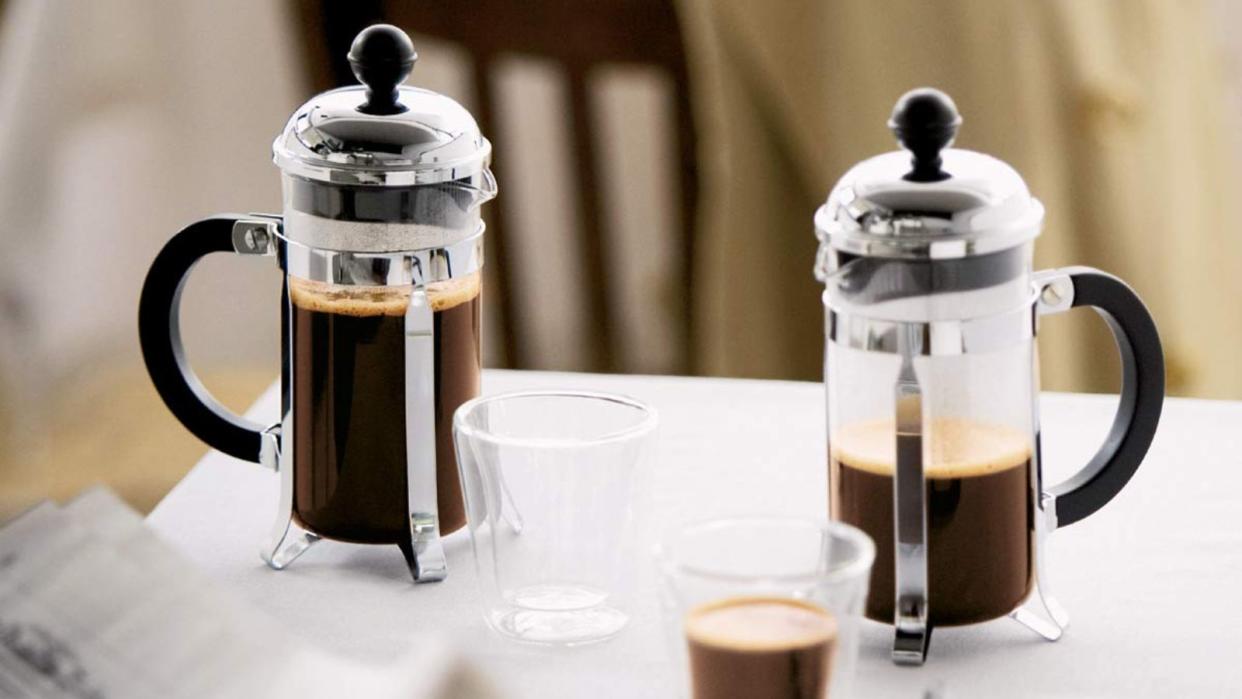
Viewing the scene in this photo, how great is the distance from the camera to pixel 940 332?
0.66m

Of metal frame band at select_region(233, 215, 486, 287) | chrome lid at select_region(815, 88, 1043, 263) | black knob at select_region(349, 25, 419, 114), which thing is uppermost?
black knob at select_region(349, 25, 419, 114)

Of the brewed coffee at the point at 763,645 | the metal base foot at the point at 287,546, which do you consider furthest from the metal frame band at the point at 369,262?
the brewed coffee at the point at 763,645

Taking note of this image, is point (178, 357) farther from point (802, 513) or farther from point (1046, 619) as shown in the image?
point (1046, 619)

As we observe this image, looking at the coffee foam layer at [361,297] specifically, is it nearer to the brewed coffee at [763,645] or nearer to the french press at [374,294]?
the french press at [374,294]

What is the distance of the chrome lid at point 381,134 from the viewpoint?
28.5 inches

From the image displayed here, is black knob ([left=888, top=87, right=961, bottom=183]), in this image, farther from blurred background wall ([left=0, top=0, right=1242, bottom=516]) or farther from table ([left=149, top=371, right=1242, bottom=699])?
blurred background wall ([left=0, top=0, right=1242, bottom=516])

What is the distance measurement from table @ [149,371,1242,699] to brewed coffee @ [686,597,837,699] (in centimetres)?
8

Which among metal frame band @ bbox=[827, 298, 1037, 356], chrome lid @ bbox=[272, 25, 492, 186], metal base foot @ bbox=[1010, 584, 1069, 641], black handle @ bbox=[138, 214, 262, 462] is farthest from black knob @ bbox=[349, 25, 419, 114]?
metal base foot @ bbox=[1010, 584, 1069, 641]

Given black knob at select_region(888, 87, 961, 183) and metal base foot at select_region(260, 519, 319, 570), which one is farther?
metal base foot at select_region(260, 519, 319, 570)

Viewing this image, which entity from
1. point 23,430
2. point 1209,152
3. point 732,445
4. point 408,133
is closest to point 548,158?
point 23,430

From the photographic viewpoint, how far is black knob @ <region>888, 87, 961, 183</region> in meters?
0.64

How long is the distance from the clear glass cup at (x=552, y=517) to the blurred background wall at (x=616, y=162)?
0.99m

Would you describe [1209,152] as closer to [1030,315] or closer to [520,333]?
[520,333]

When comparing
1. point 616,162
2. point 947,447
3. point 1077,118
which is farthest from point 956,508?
point 616,162
